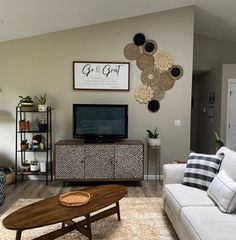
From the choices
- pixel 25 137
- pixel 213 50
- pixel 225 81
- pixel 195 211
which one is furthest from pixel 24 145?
pixel 213 50

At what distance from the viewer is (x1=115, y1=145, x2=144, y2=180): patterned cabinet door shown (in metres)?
4.21

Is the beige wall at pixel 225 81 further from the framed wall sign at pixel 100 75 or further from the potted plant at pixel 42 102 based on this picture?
the potted plant at pixel 42 102

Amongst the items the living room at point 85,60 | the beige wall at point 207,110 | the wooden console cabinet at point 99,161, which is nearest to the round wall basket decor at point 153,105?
the living room at point 85,60

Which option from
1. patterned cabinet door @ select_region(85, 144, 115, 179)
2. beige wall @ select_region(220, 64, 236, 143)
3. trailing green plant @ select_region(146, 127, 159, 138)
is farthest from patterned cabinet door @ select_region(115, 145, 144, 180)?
beige wall @ select_region(220, 64, 236, 143)

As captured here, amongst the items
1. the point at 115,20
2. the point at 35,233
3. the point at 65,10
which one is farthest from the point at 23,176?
the point at 115,20

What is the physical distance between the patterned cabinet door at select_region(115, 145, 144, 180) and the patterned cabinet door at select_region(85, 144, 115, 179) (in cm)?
10

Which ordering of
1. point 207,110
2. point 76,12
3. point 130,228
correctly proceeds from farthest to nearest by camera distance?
1. point 207,110
2. point 76,12
3. point 130,228

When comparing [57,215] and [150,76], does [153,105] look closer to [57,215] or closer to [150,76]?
[150,76]

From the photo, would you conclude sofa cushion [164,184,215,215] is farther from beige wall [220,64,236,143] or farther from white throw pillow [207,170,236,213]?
beige wall [220,64,236,143]

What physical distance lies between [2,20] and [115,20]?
1929mm

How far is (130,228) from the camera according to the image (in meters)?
2.76

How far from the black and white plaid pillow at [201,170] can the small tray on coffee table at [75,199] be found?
118 centimetres

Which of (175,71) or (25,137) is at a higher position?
(175,71)

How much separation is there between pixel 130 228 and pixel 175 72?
118 inches
